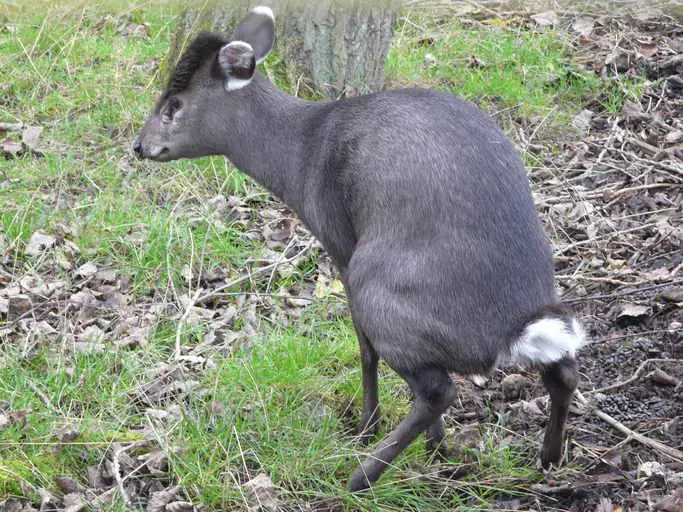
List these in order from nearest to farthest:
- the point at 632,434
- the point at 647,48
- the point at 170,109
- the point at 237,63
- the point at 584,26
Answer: the point at 632,434 → the point at 237,63 → the point at 170,109 → the point at 647,48 → the point at 584,26

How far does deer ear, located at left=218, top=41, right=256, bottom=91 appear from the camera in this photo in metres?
4.29

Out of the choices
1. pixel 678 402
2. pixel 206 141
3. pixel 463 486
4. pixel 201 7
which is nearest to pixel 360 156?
pixel 206 141

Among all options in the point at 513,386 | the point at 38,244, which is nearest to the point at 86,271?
the point at 38,244

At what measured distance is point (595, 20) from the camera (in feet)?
24.7

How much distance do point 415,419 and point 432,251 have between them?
0.60m

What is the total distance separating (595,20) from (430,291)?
Answer: 467 cm

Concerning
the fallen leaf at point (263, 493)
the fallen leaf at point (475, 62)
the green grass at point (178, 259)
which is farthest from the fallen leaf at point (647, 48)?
the fallen leaf at point (263, 493)

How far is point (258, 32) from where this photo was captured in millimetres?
4645

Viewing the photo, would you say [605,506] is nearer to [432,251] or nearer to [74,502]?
[432,251]

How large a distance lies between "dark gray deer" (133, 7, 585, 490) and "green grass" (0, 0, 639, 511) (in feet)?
0.75

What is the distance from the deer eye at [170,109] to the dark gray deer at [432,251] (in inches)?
28.8

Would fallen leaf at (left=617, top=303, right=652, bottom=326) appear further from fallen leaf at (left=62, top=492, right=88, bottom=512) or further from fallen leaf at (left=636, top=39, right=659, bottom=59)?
fallen leaf at (left=636, top=39, right=659, bottom=59)

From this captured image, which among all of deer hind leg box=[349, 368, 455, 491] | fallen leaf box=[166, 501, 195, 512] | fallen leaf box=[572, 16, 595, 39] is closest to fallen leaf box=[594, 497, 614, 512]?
deer hind leg box=[349, 368, 455, 491]

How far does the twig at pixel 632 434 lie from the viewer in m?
3.76
